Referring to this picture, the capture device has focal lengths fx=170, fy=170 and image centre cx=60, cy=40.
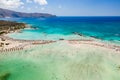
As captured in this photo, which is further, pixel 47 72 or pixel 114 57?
pixel 114 57

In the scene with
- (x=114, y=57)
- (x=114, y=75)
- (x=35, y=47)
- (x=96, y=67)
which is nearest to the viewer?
(x=114, y=75)

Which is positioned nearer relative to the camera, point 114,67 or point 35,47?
point 114,67

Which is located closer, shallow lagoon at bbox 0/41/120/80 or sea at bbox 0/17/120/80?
sea at bbox 0/17/120/80

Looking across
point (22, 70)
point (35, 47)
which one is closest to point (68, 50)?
point (35, 47)

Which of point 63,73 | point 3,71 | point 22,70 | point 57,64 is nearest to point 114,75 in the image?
point 63,73

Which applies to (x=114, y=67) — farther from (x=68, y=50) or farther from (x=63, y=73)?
(x=68, y=50)

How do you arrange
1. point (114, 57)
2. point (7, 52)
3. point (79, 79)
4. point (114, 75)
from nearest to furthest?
point (79, 79) < point (114, 75) < point (114, 57) < point (7, 52)

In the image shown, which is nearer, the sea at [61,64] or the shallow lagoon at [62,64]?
the sea at [61,64]

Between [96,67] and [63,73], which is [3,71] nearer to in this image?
[63,73]

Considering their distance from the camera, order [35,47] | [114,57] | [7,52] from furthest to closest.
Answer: [35,47]
[7,52]
[114,57]
